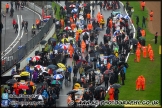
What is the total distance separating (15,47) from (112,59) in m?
12.8

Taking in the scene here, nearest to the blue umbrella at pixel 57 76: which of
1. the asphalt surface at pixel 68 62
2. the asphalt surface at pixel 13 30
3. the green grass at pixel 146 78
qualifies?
the asphalt surface at pixel 68 62

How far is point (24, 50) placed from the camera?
6600cm

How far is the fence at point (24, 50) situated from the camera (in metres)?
62.2

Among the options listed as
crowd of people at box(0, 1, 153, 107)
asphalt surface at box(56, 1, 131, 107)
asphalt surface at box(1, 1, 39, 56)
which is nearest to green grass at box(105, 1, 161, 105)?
crowd of people at box(0, 1, 153, 107)

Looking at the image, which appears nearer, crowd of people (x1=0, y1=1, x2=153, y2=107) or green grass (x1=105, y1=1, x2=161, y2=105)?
crowd of people (x1=0, y1=1, x2=153, y2=107)

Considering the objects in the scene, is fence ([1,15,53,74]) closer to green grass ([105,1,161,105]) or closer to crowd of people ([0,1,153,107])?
crowd of people ([0,1,153,107])

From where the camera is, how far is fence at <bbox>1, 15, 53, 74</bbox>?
62.2 metres

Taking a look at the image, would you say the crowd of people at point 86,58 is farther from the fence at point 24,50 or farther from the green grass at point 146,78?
the fence at point 24,50

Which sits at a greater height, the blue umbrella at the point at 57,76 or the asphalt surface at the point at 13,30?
the asphalt surface at the point at 13,30

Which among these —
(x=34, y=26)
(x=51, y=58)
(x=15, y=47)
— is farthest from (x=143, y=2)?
(x=51, y=58)

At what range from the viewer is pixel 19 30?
78.4 m

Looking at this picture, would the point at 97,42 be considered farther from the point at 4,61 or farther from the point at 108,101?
the point at 108,101

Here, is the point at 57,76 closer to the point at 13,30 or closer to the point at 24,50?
the point at 24,50

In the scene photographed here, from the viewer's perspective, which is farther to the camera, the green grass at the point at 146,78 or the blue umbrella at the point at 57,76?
the blue umbrella at the point at 57,76
